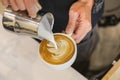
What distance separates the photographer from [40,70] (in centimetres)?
64

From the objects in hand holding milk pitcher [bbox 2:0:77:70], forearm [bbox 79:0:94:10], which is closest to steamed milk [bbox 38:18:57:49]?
hand holding milk pitcher [bbox 2:0:77:70]

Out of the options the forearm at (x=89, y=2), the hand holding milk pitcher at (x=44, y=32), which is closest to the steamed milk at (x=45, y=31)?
the hand holding milk pitcher at (x=44, y=32)

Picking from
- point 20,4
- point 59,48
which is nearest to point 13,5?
point 20,4

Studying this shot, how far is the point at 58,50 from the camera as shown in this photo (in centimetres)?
57

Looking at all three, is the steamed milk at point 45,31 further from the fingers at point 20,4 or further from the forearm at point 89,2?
the forearm at point 89,2

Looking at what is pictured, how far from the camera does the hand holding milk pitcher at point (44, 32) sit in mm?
525

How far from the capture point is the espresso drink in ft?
1.85

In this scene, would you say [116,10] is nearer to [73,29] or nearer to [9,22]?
[73,29]

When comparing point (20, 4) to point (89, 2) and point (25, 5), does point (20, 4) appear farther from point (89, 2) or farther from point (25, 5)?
point (89, 2)

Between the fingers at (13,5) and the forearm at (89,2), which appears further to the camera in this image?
the forearm at (89,2)

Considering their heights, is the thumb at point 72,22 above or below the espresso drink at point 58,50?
above

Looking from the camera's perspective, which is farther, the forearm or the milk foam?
the forearm

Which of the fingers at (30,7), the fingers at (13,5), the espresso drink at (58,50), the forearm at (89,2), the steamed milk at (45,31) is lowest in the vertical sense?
the espresso drink at (58,50)

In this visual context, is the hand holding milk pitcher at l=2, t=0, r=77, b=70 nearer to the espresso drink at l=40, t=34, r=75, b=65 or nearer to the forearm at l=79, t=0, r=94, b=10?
the espresso drink at l=40, t=34, r=75, b=65
